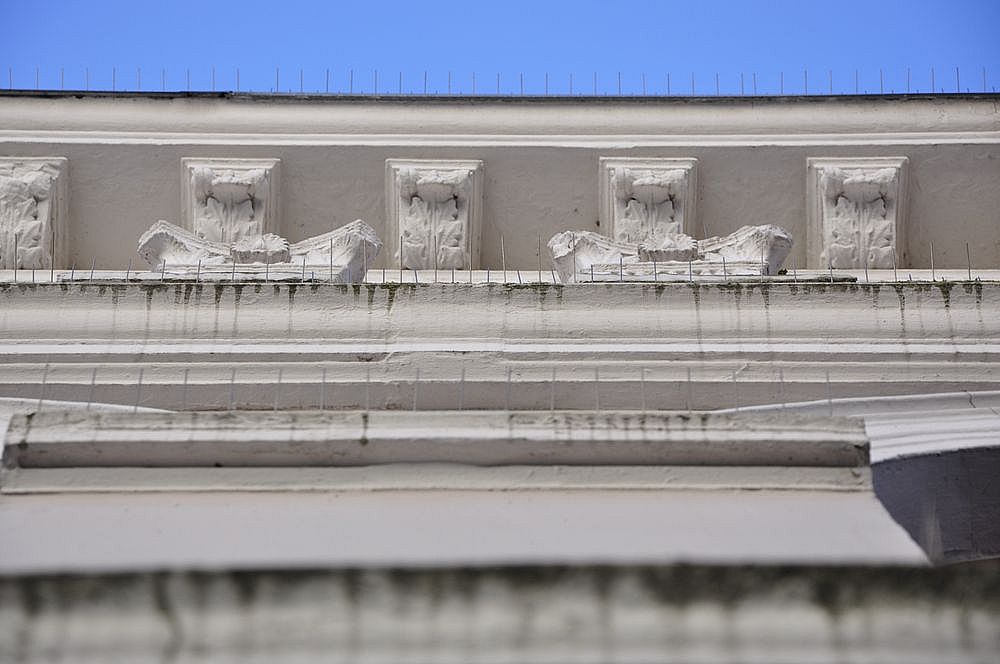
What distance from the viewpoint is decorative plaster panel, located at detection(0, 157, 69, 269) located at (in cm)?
914

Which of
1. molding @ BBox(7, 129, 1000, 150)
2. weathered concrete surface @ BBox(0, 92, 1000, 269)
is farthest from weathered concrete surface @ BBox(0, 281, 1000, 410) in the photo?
molding @ BBox(7, 129, 1000, 150)

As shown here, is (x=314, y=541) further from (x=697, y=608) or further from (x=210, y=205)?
(x=210, y=205)

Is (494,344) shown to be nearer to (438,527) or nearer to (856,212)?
(438,527)

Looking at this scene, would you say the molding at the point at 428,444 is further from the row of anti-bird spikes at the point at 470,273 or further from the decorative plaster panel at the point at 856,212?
the decorative plaster panel at the point at 856,212

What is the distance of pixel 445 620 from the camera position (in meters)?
3.70

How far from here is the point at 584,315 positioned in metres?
7.23

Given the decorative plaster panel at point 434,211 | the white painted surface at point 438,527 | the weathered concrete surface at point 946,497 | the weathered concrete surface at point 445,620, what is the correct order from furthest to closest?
the decorative plaster panel at point 434,211
the weathered concrete surface at point 946,497
the white painted surface at point 438,527
the weathered concrete surface at point 445,620

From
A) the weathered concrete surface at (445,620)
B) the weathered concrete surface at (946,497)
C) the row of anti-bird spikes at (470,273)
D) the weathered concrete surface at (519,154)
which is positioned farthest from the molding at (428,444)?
the weathered concrete surface at (519,154)

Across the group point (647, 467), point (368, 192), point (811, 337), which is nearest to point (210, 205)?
point (368, 192)

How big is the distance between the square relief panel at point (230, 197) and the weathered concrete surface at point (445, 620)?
18.7 ft

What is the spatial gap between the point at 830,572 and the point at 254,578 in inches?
57.0

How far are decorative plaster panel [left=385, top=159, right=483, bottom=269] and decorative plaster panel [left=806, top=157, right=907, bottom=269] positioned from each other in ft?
7.12

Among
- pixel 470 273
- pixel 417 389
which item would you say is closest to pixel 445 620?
pixel 417 389

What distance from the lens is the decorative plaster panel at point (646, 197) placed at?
30.5ft
